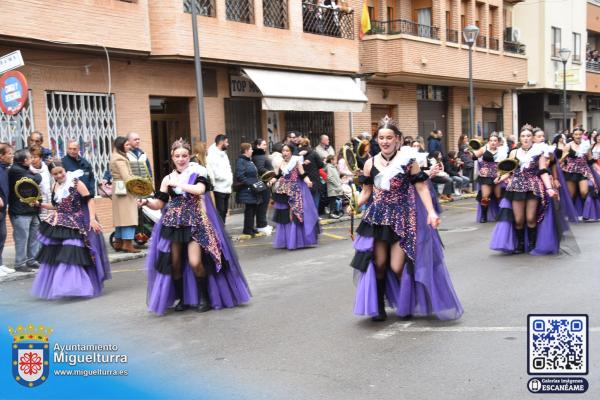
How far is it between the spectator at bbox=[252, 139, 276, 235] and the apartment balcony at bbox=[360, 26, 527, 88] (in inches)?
357

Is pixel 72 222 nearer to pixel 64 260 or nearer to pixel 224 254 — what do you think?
pixel 64 260

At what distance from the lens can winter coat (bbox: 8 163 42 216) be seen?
1031 cm

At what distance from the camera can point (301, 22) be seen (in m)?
19.8

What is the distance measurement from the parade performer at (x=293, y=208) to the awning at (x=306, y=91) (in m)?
5.93

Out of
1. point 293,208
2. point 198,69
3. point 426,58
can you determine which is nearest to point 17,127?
point 198,69

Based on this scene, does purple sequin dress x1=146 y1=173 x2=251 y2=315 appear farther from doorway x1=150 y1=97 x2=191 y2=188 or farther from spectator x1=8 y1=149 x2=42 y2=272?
doorway x1=150 y1=97 x2=191 y2=188

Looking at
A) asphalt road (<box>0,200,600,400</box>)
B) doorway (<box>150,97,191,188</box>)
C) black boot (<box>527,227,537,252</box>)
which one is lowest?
asphalt road (<box>0,200,600,400</box>)

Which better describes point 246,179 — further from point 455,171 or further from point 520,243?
point 455,171

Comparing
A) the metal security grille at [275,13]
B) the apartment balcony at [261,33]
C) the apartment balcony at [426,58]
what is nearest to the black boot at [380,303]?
the apartment balcony at [261,33]

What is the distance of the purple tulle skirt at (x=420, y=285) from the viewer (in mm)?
6414

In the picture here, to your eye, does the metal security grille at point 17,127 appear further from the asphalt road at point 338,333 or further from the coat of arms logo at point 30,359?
the coat of arms logo at point 30,359

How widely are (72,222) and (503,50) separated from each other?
2467 cm

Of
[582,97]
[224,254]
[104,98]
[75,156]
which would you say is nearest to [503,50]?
[582,97]

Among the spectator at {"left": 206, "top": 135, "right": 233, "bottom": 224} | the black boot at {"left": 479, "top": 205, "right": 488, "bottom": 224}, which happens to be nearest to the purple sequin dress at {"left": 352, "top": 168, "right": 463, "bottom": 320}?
the spectator at {"left": 206, "top": 135, "right": 233, "bottom": 224}
